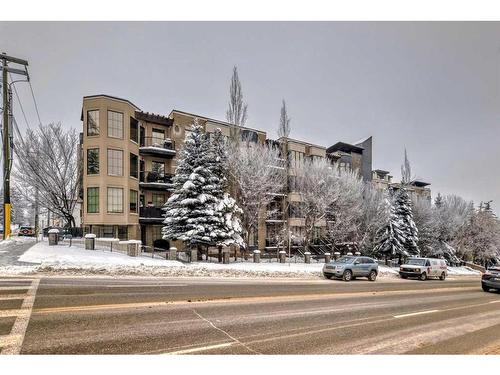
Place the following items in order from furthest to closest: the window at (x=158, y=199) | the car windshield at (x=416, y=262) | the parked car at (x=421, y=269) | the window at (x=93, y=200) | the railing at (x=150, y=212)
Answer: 1. the window at (x=158, y=199)
2. the railing at (x=150, y=212)
3. the car windshield at (x=416, y=262)
4. the window at (x=93, y=200)
5. the parked car at (x=421, y=269)

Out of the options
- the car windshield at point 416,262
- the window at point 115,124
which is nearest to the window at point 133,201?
the window at point 115,124

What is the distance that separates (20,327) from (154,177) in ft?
80.0

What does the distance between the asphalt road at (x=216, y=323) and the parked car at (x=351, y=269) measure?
796cm

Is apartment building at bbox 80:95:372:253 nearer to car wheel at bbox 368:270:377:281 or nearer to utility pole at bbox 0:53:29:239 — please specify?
utility pole at bbox 0:53:29:239

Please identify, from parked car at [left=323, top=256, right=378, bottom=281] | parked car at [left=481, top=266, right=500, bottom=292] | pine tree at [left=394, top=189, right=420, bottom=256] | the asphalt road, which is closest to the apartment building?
parked car at [left=323, top=256, right=378, bottom=281]

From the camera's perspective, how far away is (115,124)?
25266 mm

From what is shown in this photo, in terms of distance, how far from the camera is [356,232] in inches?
1238

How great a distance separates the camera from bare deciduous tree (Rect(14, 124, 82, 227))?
26.2 metres

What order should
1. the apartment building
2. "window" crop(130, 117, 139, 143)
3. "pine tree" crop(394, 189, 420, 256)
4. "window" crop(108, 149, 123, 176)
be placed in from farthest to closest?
"pine tree" crop(394, 189, 420, 256)
"window" crop(130, 117, 139, 143)
"window" crop(108, 149, 123, 176)
the apartment building

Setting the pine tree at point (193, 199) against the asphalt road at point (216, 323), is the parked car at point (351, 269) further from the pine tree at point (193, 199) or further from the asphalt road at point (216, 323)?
the pine tree at point (193, 199)

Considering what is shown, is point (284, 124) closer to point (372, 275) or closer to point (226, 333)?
point (372, 275)

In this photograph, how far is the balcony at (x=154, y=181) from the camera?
28.7 metres

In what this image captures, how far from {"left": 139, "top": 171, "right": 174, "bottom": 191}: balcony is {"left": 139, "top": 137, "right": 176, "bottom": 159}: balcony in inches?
74.8

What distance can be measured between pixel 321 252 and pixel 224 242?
1667cm
